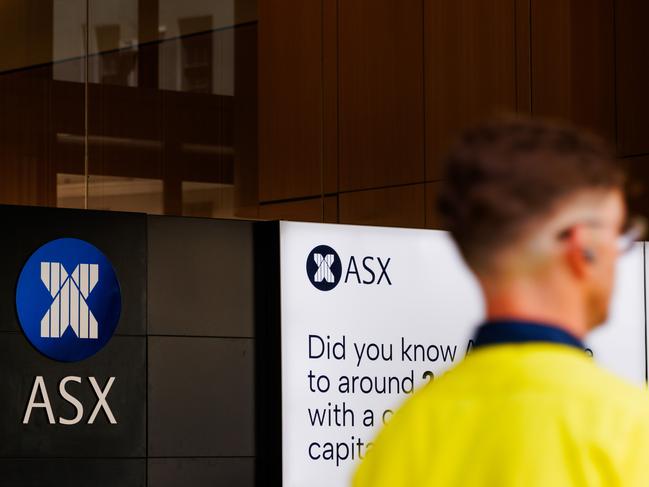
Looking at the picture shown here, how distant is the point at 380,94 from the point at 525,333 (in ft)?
36.3

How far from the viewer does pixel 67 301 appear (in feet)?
22.8

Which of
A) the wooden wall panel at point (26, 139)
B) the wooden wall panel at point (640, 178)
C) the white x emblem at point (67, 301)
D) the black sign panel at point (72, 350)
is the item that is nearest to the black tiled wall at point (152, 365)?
the black sign panel at point (72, 350)

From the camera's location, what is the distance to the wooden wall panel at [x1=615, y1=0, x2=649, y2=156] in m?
10.3

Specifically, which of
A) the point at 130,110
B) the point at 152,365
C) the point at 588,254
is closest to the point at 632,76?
the point at 130,110

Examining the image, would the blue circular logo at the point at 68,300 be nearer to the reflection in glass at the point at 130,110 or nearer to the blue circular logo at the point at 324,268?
the blue circular logo at the point at 324,268

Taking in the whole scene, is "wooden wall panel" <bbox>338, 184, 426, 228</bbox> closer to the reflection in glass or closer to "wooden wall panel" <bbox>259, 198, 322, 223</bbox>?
"wooden wall panel" <bbox>259, 198, 322, 223</bbox>

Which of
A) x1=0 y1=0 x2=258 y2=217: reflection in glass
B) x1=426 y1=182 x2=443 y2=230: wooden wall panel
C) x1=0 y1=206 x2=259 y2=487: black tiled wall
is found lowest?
x1=0 y1=206 x2=259 y2=487: black tiled wall

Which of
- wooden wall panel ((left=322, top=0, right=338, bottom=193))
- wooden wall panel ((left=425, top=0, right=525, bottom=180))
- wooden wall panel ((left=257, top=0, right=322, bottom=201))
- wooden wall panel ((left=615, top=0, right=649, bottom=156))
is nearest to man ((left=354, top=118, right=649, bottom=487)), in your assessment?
wooden wall panel ((left=615, top=0, right=649, bottom=156))

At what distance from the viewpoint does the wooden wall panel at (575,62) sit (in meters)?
10.5

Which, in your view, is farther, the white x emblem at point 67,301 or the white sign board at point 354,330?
the white sign board at point 354,330

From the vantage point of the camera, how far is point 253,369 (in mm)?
7570

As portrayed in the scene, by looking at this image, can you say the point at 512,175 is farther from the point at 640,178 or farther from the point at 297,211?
the point at 297,211

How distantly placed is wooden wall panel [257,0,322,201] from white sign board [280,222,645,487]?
5.12 m

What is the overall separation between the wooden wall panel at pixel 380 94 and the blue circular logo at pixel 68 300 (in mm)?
5234
